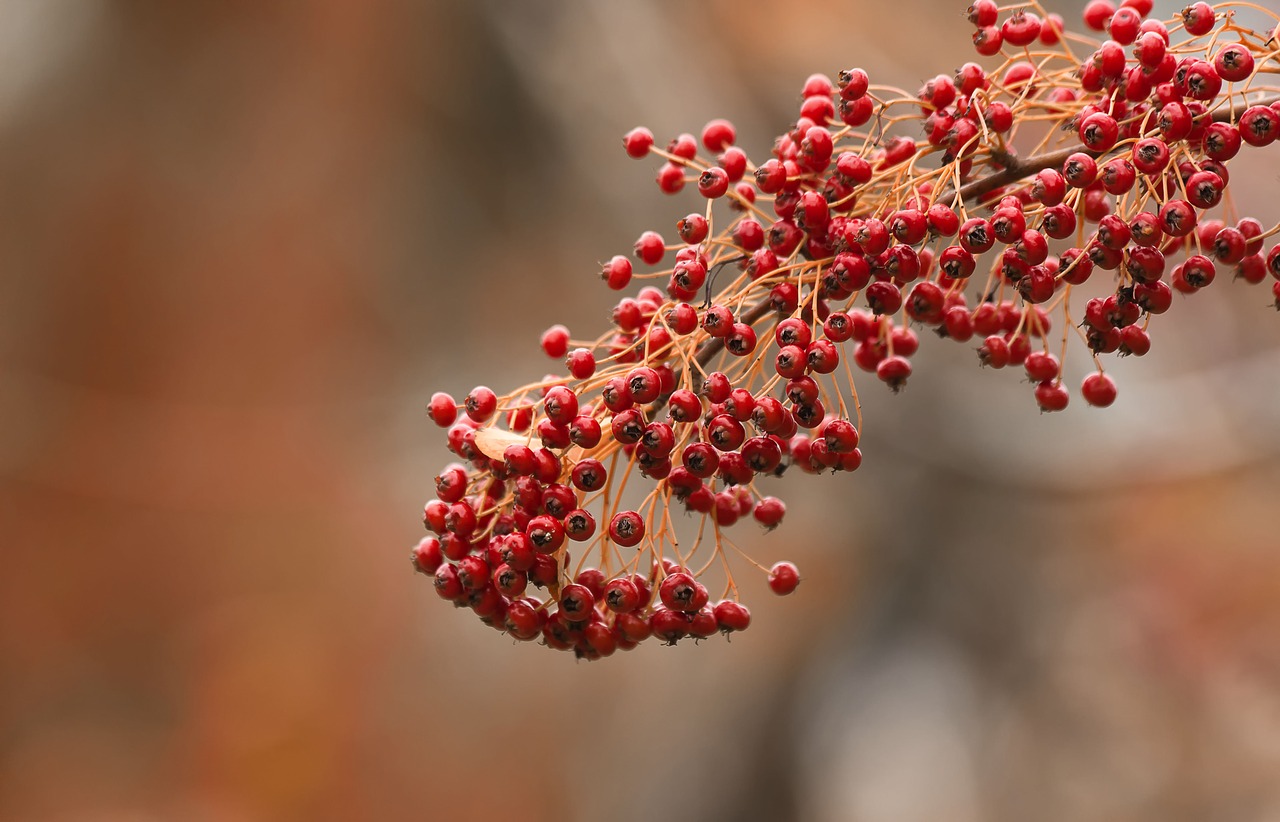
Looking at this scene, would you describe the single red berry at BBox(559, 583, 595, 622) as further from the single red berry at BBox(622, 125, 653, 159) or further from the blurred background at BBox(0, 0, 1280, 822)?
the blurred background at BBox(0, 0, 1280, 822)

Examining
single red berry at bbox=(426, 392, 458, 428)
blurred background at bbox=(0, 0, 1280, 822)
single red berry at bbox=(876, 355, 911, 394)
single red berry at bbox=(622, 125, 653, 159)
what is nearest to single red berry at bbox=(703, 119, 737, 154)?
single red berry at bbox=(622, 125, 653, 159)

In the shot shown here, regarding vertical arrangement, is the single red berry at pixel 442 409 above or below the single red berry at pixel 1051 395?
below

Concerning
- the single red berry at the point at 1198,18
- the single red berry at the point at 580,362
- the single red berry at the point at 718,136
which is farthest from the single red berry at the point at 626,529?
the single red berry at the point at 1198,18

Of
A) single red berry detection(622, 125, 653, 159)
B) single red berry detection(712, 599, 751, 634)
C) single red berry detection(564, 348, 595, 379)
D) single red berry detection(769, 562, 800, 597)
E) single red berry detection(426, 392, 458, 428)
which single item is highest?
single red berry detection(622, 125, 653, 159)

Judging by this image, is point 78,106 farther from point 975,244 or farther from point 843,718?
point 975,244

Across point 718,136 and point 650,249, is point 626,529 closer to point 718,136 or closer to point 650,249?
point 650,249

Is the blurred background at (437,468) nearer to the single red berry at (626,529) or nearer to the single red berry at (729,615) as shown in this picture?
the single red berry at (729,615)
